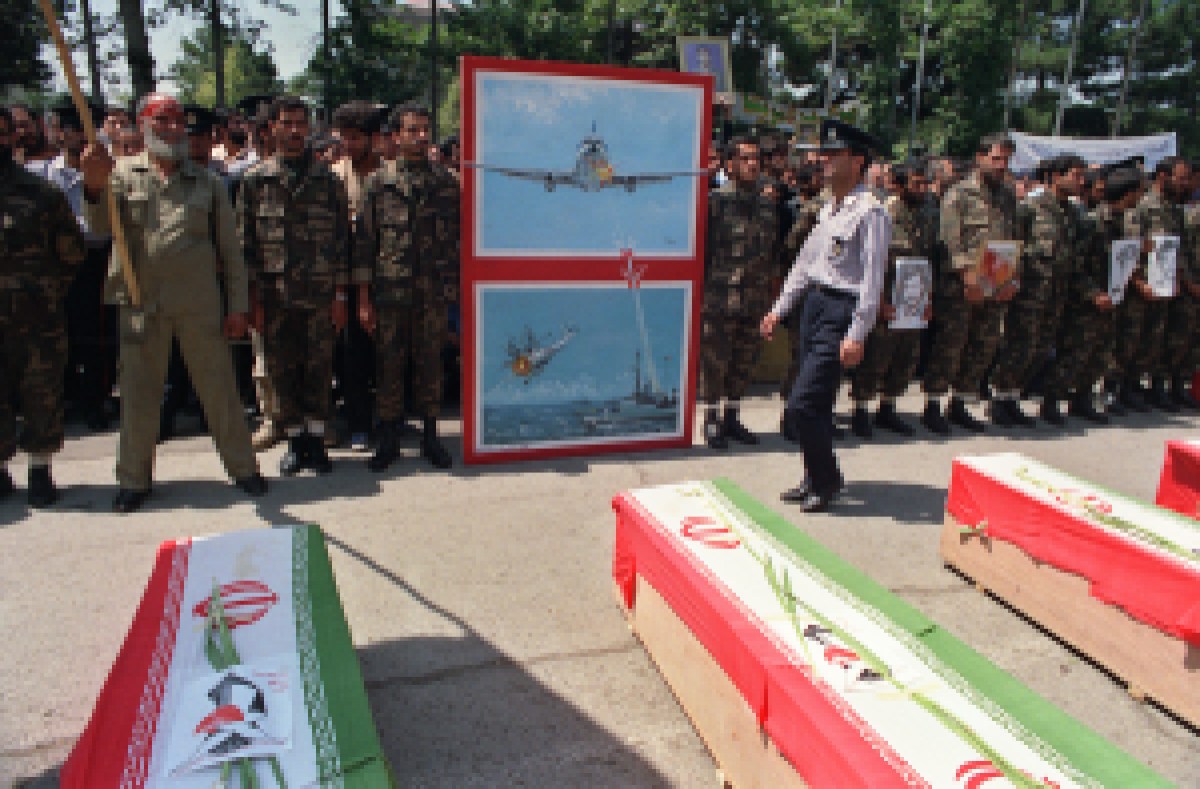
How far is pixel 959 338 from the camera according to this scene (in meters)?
6.11

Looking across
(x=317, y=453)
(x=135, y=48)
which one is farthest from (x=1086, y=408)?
(x=135, y=48)

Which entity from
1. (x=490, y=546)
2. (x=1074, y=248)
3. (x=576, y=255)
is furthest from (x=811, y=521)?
(x=1074, y=248)

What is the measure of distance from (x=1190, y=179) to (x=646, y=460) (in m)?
5.68

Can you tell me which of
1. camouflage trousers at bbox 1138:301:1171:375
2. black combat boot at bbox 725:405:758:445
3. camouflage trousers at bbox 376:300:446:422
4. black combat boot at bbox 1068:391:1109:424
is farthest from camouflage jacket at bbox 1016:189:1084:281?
camouflage trousers at bbox 376:300:446:422

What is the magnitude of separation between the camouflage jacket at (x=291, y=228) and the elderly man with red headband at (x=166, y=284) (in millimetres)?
366

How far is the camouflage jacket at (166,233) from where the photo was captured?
12.9 feet

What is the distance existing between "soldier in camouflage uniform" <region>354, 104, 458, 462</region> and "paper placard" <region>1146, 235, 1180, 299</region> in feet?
19.7

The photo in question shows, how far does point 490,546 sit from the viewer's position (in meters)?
3.89

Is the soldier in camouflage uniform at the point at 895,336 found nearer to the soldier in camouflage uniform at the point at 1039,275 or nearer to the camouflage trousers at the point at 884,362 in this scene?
the camouflage trousers at the point at 884,362

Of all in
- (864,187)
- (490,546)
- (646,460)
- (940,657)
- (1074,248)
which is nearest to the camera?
(940,657)

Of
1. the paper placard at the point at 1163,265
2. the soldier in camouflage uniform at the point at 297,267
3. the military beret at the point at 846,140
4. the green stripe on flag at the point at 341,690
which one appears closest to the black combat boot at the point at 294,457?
the soldier in camouflage uniform at the point at 297,267

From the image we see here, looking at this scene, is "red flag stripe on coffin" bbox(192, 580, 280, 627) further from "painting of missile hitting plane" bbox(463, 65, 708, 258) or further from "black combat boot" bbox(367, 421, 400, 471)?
"painting of missile hitting plane" bbox(463, 65, 708, 258)

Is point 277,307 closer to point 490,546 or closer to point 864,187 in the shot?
point 490,546

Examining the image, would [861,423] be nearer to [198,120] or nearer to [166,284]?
[166,284]
